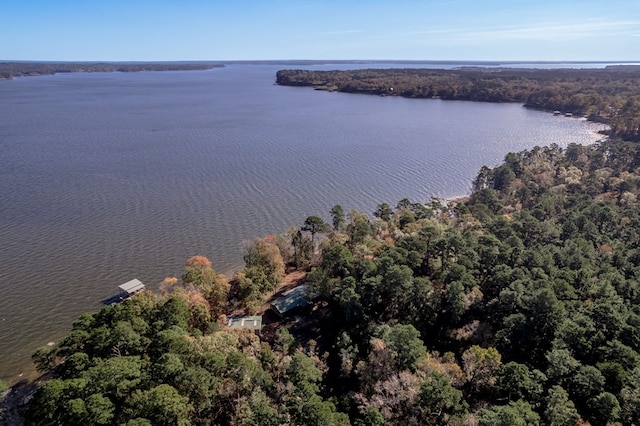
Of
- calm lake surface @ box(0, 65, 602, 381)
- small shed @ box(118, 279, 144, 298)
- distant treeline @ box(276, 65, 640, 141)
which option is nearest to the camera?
small shed @ box(118, 279, 144, 298)

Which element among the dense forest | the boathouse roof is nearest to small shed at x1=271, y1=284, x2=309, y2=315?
the dense forest

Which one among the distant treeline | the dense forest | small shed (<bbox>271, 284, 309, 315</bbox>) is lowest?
small shed (<bbox>271, 284, 309, 315</bbox>)

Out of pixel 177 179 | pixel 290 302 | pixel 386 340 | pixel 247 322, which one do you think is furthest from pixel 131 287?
pixel 177 179

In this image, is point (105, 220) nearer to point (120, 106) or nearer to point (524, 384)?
point (524, 384)

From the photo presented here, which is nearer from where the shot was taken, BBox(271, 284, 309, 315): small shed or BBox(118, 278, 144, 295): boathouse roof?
BBox(271, 284, 309, 315): small shed

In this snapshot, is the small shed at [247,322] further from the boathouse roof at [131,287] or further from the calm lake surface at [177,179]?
the calm lake surface at [177,179]

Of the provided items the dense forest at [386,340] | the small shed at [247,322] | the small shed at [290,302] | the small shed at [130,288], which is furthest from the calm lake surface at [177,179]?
the small shed at [247,322]

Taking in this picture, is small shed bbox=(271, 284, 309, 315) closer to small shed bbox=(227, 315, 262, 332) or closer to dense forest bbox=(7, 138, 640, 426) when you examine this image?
dense forest bbox=(7, 138, 640, 426)

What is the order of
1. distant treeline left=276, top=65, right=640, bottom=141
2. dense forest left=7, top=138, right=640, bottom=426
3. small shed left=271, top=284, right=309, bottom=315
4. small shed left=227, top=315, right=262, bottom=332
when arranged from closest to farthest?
dense forest left=7, top=138, right=640, bottom=426 → small shed left=227, top=315, right=262, bottom=332 → small shed left=271, top=284, right=309, bottom=315 → distant treeline left=276, top=65, right=640, bottom=141
